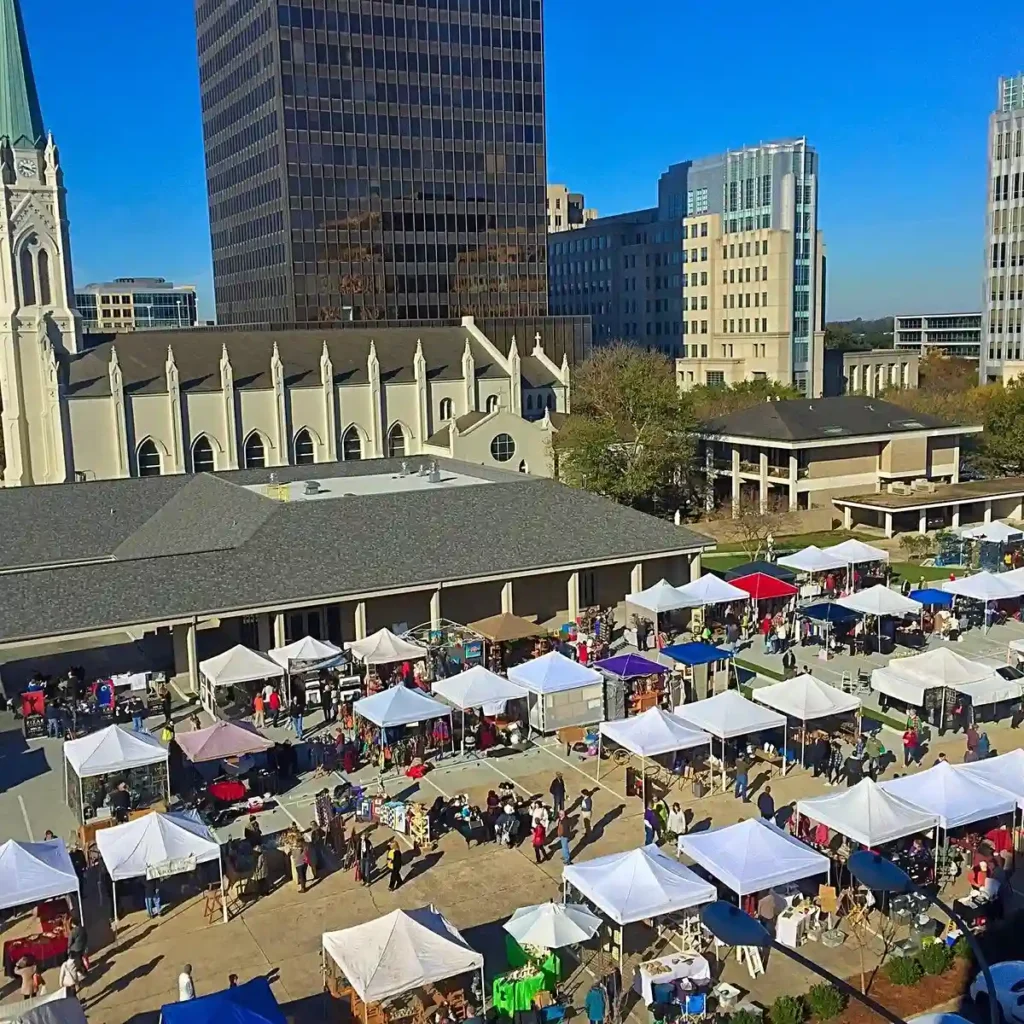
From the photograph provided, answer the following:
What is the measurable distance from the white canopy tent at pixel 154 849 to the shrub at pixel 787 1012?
1042 cm

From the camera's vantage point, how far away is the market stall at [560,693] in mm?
30578

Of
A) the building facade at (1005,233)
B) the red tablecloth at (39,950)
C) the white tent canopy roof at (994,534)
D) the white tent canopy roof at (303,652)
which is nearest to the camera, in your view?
the red tablecloth at (39,950)

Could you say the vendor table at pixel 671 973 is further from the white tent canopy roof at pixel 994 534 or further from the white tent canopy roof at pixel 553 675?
the white tent canopy roof at pixel 994 534

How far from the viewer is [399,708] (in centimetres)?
2892

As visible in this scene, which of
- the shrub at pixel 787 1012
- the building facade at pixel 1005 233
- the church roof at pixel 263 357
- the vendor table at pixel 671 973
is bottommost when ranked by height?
the shrub at pixel 787 1012

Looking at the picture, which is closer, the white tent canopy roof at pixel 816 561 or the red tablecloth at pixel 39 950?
the red tablecloth at pixel 39 950

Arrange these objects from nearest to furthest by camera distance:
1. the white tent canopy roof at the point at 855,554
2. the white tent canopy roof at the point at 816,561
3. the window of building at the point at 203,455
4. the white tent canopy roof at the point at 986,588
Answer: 1. the white tent canopy roof at the point at 986,588
2. the white tent canopy roof at the point at 816,561
3. the white tent canopy roof at the point at 855,554
4. the window of building at the point at 203,455

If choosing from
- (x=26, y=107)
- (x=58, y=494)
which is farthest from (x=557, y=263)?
(x=58, y=494)

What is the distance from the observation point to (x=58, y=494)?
1875 inches

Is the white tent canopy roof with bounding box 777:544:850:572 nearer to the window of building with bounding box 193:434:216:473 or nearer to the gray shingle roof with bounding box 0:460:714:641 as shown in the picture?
the gray shingle roof with bounding box 0:460:714:641

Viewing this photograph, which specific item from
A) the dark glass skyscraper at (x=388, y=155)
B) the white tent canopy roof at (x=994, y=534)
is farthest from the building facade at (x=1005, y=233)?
the white tent canopy roof at (x=994, y=534)

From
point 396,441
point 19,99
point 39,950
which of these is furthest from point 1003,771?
point 19,99

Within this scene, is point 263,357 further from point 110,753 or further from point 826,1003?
point 826,1003

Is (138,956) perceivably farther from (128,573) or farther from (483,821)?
(128,573)
